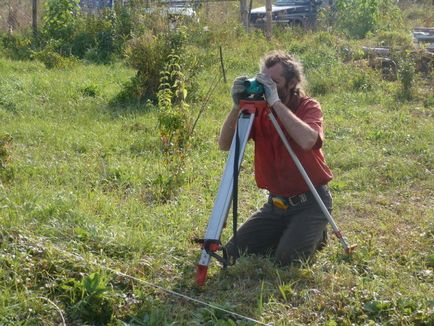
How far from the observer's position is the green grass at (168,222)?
152 inches

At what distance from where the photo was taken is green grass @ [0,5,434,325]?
3850 millimetres

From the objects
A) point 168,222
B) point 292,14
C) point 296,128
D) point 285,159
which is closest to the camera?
point 296,128

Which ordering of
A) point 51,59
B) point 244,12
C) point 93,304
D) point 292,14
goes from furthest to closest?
point 292,14, point 244,12, point 51,59, point 93,304

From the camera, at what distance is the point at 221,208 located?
416 cm

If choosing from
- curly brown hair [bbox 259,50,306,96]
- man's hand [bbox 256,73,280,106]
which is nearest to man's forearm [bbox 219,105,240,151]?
man's hand [bbox 256,73,280,106]

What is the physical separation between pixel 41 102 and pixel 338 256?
599cm

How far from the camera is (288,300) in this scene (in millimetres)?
4062

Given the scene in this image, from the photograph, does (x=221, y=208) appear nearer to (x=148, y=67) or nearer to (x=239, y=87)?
(x=239, y=87)

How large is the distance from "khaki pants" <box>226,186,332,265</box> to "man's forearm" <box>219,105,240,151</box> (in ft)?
1.73

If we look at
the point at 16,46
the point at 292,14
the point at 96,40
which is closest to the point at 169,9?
the point at 96,40

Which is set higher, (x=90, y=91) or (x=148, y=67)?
(x=148, y=67)

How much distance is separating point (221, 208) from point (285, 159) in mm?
710

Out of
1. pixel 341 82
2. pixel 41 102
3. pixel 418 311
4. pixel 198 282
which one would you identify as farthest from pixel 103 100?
pixel 418 311

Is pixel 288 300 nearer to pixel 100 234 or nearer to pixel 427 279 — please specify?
pixel 427 279
